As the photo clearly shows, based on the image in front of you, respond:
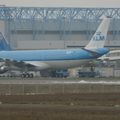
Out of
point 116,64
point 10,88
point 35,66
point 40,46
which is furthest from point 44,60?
point 40,46

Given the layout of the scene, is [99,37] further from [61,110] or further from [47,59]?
[61,110]

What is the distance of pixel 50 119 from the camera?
34.3 meters

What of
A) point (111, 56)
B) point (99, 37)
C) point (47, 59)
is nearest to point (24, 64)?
point (47, 59)

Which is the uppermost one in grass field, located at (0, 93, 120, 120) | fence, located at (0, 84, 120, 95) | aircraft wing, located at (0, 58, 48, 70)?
grass field, located at (0, 93, 120, 120)

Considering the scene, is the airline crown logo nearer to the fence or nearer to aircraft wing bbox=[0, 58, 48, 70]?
aircraft wing bbox=[0, 58, 48, 70]

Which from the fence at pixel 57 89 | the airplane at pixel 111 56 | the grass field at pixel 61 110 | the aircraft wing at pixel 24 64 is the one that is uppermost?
the grass field at pixel 61 110

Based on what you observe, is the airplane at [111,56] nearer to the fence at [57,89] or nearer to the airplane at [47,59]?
the airplane at [47,59]

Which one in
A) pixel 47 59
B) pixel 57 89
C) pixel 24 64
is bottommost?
pixel 24 64

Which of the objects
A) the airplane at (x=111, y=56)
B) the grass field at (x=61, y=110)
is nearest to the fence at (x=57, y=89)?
the grass field at (x=61, y=110)

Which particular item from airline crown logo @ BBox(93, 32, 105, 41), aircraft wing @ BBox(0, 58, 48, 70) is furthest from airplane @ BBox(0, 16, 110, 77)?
airline crown logo @ BBox(93, 32, 105, 41)

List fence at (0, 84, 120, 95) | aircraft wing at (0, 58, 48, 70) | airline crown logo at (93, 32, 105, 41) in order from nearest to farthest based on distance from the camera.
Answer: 1. fence at (0, 84, 120, 95)
2. aircraft wing at (0, 58, 48, 70)
3. airline crown logo at (93, 32, 105, 41)

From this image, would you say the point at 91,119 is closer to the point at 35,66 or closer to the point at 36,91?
the point at 36,91

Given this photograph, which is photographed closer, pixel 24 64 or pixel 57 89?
pixel 57 89

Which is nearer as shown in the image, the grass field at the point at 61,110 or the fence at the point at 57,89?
the grass field at the point at 61,110
